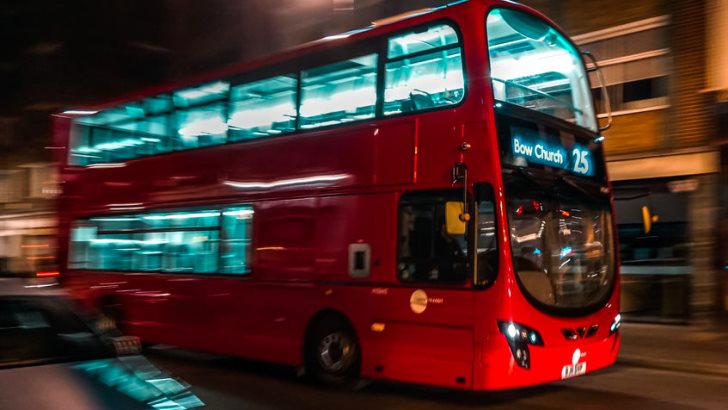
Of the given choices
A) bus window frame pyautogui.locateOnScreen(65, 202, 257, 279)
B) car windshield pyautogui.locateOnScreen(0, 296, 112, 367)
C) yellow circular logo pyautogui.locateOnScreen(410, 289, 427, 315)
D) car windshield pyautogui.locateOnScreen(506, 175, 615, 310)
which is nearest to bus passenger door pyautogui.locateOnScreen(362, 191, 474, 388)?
yellow circular logo pyautogui.locateOnScreen(410, 289, 427, 315)

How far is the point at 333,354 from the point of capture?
866 cm

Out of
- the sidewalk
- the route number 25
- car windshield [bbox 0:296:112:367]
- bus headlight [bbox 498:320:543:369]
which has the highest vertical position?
the route number 25

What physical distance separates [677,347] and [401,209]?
598 centimetres

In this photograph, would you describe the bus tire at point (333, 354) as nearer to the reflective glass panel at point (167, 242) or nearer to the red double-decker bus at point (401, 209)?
the red double-decker bus at point (401, 209)

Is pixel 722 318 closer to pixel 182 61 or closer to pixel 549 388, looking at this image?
pixel 549 388

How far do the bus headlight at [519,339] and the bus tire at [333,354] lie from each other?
1.99 meters

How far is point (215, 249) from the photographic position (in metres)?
10.4

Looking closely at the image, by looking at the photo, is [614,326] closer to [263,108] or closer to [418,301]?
[418,301]

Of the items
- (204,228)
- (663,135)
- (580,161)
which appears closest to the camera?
(580,161)

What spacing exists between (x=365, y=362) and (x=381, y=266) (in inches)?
43.3

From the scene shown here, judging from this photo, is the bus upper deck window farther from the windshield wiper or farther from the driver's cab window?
the driver's cab window

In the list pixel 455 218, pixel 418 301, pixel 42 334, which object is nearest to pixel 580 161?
pixel 455 218

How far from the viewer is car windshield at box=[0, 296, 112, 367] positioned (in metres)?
4.30

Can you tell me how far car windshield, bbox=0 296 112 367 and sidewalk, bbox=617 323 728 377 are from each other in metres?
8.23
